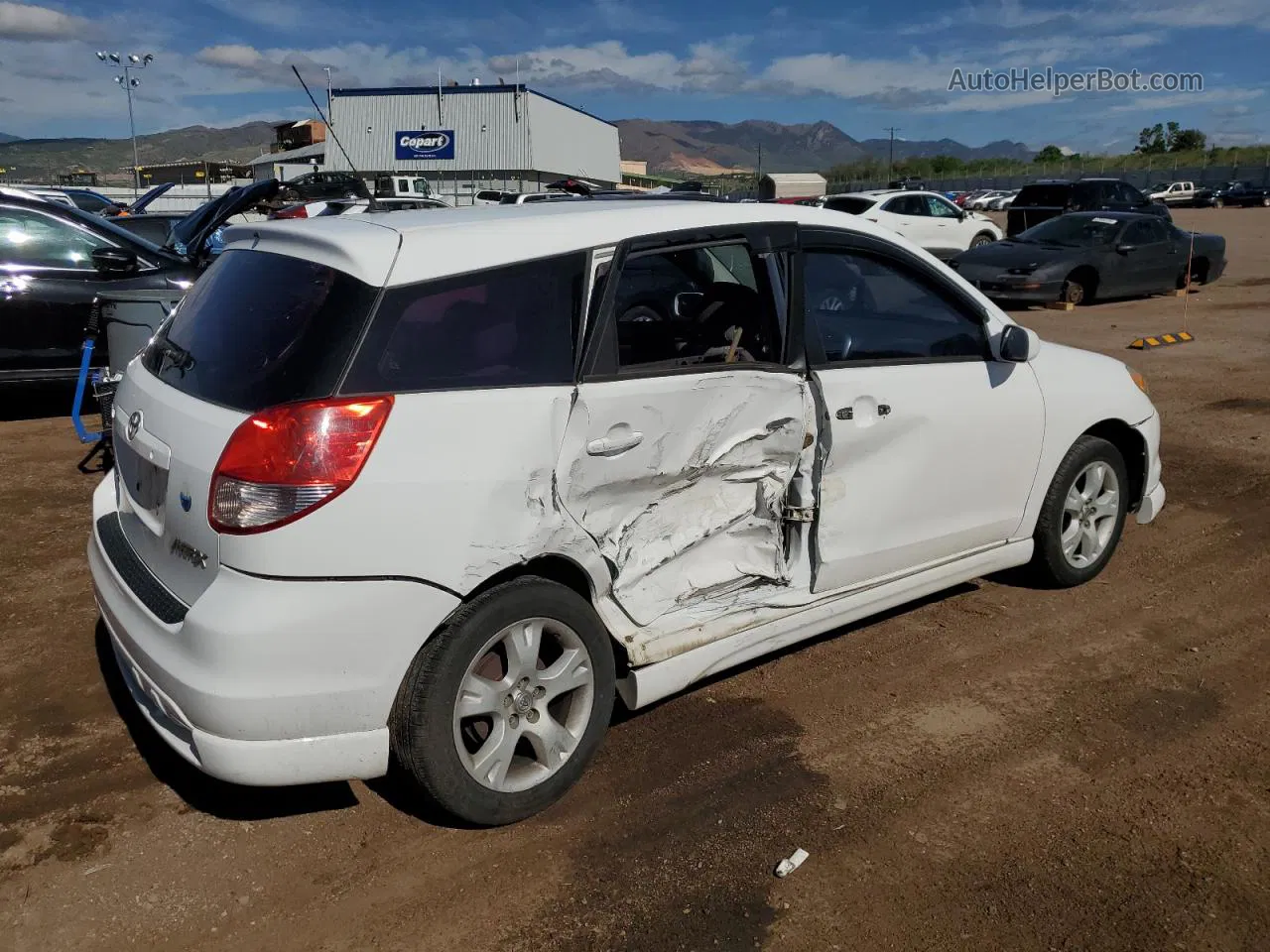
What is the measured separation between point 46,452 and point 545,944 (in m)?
6.26

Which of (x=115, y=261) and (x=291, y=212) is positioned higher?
(x=291, y=212)

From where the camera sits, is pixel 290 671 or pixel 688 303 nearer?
pixel 290 671

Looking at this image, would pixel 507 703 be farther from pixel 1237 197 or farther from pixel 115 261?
pixel 1237 197

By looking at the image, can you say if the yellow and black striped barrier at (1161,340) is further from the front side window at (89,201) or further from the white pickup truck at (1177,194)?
the white pickup truck at (1177,194)

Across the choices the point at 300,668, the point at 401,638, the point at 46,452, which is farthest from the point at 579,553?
the point at 46,452

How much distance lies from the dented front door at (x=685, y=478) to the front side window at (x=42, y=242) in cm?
672

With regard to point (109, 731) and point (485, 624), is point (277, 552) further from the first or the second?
point (109, 731)

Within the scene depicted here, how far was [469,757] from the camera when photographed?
3.01 m

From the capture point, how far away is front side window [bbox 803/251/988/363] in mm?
3840

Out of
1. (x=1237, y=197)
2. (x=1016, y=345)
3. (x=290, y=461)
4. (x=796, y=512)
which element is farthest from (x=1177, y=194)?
(x=290, y=461)

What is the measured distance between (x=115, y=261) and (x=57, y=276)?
0.54m

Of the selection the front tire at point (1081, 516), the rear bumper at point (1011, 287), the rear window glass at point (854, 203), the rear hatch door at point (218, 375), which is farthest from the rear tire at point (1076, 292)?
the rear hatch door at point (218, 375)

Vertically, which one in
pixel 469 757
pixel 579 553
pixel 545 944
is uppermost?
pixel 579 553

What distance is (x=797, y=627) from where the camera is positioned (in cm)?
378
